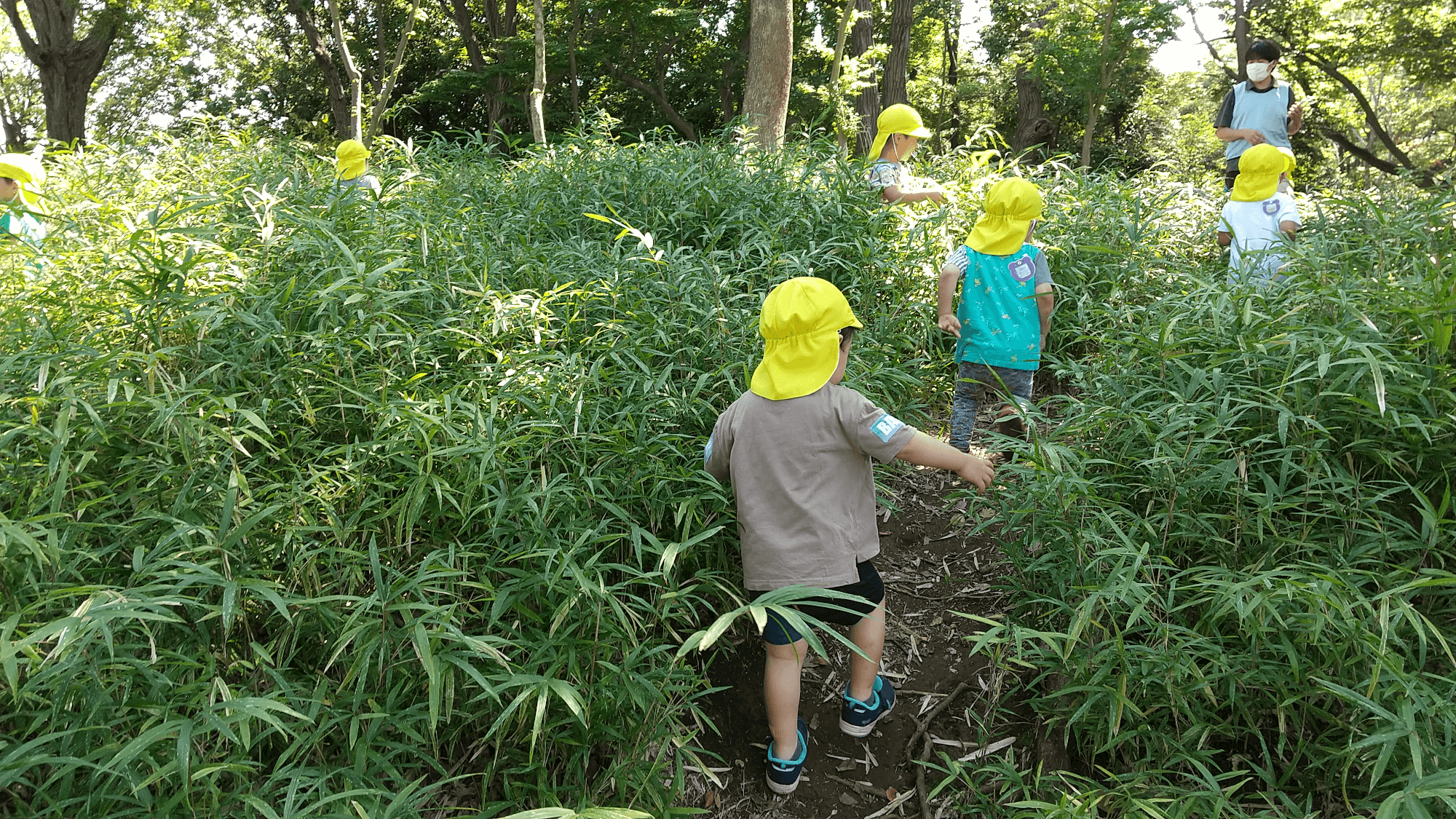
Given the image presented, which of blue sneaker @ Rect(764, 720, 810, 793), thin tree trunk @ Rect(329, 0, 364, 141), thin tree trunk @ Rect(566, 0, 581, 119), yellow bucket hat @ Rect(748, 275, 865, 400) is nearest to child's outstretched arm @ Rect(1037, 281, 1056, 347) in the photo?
yellow bucket hat @ Rect(748, 275, 865, 400)

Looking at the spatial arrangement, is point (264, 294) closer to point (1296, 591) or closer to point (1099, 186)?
point (1296, 591)

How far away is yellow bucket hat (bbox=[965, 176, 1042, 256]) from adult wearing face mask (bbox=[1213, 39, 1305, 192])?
8.00 feet

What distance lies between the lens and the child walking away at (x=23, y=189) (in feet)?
11.6

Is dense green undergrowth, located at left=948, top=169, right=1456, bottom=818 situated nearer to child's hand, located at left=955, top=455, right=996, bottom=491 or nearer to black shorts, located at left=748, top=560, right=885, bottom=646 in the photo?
child's hand, located at left=955, top=455, right=996, bottom=491

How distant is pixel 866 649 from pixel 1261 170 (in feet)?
10.5

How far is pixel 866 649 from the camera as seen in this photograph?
239cm

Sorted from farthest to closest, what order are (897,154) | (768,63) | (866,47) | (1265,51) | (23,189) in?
(866,47)
(768,63)
(1265,51)
(897,154)
(23,189)

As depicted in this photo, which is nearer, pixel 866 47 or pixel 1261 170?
pixel 1261 170

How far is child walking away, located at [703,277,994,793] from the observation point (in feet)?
7.36

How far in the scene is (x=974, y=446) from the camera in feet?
12.2

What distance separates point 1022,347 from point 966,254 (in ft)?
1.48

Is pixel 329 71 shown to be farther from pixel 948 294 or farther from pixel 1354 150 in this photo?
pixel 1354 150

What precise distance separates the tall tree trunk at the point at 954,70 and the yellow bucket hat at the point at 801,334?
1595 centimetres

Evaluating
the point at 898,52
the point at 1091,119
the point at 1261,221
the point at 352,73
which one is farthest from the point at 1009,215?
the point at 898,52
